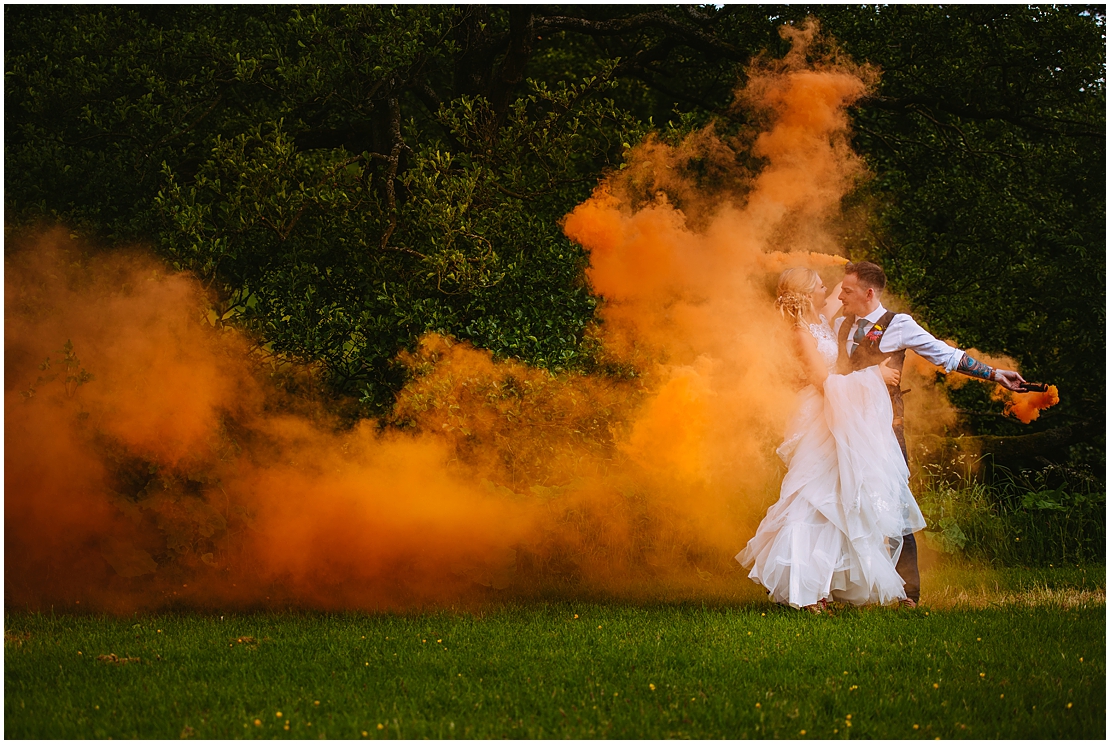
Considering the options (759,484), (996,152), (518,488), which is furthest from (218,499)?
(996,152)

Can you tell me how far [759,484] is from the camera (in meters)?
8.20

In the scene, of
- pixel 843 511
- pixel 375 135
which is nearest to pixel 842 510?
pixel 843 511

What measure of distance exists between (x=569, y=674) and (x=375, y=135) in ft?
18.3

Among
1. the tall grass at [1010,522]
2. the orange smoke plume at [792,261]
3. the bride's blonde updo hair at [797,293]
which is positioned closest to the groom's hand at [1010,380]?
the bride's blonde updo hair at [797,293]

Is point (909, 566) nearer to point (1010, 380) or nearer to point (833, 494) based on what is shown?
point (833, 494)

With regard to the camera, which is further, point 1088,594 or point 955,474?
point 955,474

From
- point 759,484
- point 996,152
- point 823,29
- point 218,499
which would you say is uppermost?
point 823,29

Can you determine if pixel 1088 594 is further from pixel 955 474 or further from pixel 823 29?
pixel 823 29

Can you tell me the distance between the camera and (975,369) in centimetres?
588

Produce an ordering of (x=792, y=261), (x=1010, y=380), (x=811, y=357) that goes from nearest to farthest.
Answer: (x=1010, y=380) → (x=811, y=357) → (x=792, y=261)

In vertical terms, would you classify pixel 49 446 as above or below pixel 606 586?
above

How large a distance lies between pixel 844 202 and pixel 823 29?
5.45ft

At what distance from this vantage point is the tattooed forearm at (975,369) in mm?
5824

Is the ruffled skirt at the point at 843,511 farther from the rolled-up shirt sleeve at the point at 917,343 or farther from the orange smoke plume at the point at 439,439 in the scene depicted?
the orange smoke plume at the point at 439,439
